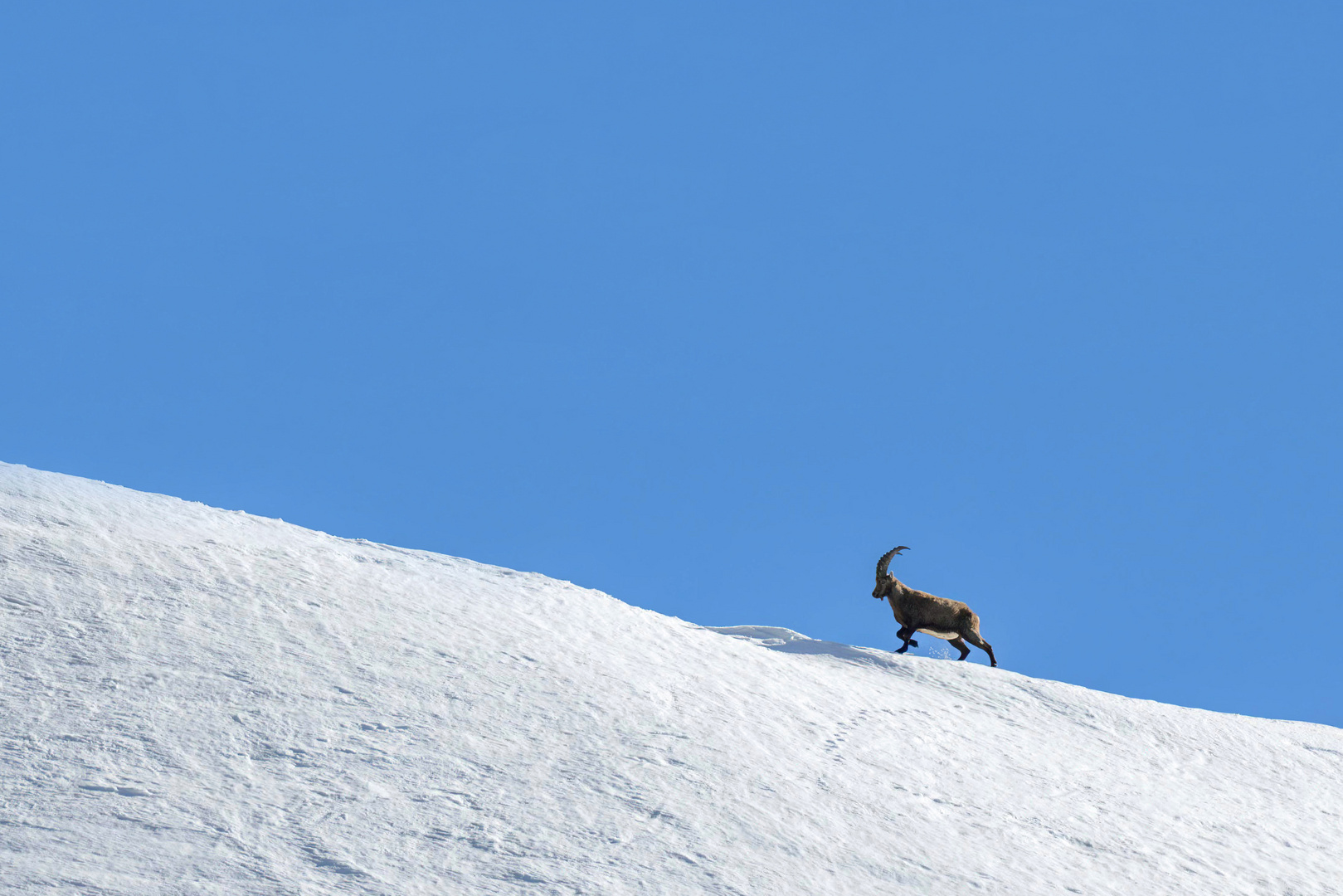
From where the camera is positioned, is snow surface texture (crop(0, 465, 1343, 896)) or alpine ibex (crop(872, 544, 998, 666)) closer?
snow surface texture (crop(0, 465, 1343, 896))

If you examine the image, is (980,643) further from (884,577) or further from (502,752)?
(502,752)

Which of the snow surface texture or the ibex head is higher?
the ibex head

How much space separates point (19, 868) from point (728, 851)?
4.31m

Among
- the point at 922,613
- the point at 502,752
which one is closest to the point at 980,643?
the point at 922,613

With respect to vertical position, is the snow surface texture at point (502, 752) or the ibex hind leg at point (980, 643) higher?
the ibex hind leg at point (980, 643)

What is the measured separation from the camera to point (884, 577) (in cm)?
1556

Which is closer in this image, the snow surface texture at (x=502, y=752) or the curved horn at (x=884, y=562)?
the snow surface texture at (x=502, y=752)

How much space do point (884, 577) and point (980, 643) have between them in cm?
146

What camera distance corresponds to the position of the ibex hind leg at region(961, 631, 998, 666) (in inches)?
616

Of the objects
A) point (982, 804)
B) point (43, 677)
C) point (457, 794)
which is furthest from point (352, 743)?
point (982, 804)

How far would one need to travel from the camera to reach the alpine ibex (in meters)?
15.6

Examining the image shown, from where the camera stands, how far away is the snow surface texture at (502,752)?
25.9ft

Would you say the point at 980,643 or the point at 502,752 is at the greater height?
the point at 980,643

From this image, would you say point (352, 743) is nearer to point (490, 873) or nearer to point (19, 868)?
point (490, 873)
